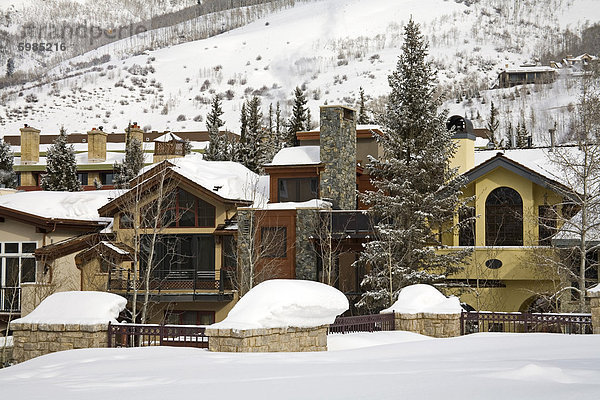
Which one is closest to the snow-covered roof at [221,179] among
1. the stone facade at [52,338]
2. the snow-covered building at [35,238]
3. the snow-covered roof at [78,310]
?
the snow-covered building at [35,238]

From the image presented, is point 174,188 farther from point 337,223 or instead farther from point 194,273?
point 337,223

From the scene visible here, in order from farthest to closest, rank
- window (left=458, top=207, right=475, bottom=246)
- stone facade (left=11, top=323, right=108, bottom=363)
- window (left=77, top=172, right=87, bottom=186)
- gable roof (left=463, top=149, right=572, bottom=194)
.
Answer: window (left=77, top=172, right=87, bottom=186) < window (left=458, top=207, right=475, bottom=246) < gable roof (left=463, top=149, right=572, bottom=194) < stone facade (left=11, top=323, right=108, bottom=363)

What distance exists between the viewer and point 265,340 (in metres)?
15.4

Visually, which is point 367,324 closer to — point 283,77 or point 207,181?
point 207,181

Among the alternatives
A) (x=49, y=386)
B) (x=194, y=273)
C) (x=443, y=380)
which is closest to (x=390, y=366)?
(x=443, y=380)

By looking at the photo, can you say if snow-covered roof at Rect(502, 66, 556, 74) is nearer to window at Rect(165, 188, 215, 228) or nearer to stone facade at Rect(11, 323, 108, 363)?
window at Rect(165, 188, 215, 228)

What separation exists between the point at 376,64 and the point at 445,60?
595 inches

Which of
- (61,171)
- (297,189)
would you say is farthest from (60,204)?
(61,171)

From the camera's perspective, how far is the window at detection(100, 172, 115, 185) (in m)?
62.5

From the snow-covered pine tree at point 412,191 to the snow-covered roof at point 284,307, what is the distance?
13220mm

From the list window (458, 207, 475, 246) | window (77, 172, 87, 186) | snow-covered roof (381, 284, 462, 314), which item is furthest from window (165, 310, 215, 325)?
window (77, 172, 87, 186)

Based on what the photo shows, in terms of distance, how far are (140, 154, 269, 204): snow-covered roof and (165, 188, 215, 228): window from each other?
34.2 inches

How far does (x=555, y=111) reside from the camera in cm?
11856

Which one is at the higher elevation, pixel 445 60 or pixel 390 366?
pixel 445 60
